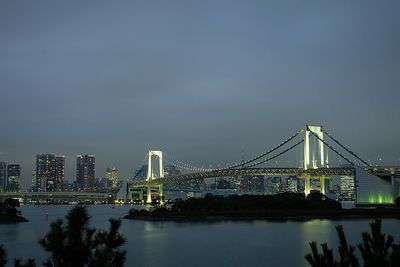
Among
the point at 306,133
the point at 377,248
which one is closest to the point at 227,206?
the point at 306,133

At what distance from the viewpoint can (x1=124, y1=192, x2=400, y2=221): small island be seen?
120ft

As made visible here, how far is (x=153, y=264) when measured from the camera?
51.1 feet

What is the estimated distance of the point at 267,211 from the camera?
124 ft

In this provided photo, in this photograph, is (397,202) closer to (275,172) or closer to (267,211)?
(267,211)

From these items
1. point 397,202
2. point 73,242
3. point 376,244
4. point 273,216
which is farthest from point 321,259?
point 397,202

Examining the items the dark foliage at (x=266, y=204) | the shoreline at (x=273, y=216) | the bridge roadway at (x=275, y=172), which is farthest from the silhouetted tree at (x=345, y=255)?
the bridge roadway at (x=275, y=172)

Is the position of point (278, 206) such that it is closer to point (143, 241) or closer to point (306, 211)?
point (306, 211)

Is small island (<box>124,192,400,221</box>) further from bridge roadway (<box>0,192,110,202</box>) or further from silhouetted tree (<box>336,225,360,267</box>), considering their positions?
bridge roadway (<box>0,192,110,202</box>)

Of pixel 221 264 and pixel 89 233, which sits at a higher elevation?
pixel 89 233

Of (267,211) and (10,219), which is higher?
(267,211)

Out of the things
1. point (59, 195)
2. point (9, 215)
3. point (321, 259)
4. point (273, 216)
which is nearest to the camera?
point (321, 259)

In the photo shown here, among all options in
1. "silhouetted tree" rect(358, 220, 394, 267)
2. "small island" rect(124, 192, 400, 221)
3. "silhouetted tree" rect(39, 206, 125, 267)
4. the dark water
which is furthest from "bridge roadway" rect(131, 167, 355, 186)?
"silhouetted tree" rect(39, 206, 125, 267)

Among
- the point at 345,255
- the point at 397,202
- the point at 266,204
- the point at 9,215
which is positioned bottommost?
the point at 9,215

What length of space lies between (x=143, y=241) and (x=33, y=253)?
498 cm
